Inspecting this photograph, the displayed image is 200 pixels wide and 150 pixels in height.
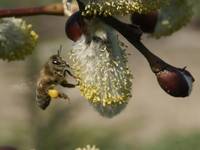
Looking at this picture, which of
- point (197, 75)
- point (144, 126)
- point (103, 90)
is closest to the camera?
point (103, 90)

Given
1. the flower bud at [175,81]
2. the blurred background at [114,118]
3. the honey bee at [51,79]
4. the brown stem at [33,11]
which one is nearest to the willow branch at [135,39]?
the flower bud at [175,81]

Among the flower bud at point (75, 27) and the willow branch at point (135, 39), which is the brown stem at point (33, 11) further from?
the willow branch at point (135, 39)

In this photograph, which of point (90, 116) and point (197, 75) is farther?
point (197, 75)

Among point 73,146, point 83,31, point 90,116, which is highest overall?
point 83,31

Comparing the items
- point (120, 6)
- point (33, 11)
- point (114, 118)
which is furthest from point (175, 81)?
point (114, 118)

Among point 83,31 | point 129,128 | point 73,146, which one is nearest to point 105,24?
point 83,31

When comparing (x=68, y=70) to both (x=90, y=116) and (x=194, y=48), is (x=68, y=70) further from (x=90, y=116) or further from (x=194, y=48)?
(x=194, y=48)
